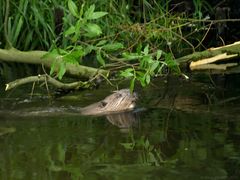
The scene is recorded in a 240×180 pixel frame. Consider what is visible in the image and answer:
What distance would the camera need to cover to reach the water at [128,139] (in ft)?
10.1

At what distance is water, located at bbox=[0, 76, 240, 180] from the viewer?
3066 mm

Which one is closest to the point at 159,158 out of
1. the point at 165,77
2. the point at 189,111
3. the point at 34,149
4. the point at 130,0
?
the point at 34,149

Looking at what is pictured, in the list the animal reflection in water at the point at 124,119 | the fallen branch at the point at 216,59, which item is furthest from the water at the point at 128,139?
the fallen branch at the point at 216,59

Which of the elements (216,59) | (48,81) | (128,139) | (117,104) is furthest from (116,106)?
(216,59)

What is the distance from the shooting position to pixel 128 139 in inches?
145

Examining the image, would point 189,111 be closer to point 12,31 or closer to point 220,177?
point 220,177

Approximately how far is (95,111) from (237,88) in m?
1.44

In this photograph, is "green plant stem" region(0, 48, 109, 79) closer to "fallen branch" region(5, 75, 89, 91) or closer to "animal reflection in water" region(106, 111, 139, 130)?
"fallen branch" region(5, 75, 89, 91)

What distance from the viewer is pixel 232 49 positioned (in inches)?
236

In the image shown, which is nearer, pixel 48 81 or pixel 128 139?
pixel 128 139

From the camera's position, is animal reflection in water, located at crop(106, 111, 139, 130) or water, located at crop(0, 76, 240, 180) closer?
water, located at crop(0, 76, 240, 180)

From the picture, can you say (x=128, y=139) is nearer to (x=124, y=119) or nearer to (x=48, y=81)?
(x=124, y=119)

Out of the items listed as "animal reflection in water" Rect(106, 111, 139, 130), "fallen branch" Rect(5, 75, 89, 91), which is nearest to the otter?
"animal reflection in water" Rect(106, 111, 139, 130)

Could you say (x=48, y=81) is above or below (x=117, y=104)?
above
